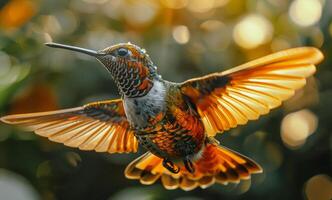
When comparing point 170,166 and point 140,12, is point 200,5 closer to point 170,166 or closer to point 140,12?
point 140,12

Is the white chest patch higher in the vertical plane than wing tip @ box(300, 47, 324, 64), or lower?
lower

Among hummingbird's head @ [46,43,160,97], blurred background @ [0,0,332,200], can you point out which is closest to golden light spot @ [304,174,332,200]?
blurred background @ [0,0,332,200]

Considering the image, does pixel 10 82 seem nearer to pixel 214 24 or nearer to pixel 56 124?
pixel 214 24

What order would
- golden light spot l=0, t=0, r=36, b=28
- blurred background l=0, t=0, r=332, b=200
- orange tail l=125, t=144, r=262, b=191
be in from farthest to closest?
golden light spot l=0, t=0, r=36, b=28 < blurred background l=0, t=0, r=332, b=200 < orange tail l=125, t=144, r=262, b=191

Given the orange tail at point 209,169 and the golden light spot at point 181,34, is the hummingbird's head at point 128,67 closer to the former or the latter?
the orange tail at point 209,169

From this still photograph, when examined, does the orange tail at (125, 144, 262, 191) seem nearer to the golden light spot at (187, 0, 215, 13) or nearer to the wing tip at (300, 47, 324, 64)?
the wing tip at (300, 47, 324, 64)

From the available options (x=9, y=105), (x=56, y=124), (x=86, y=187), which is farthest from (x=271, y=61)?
(x=86, y=187)
